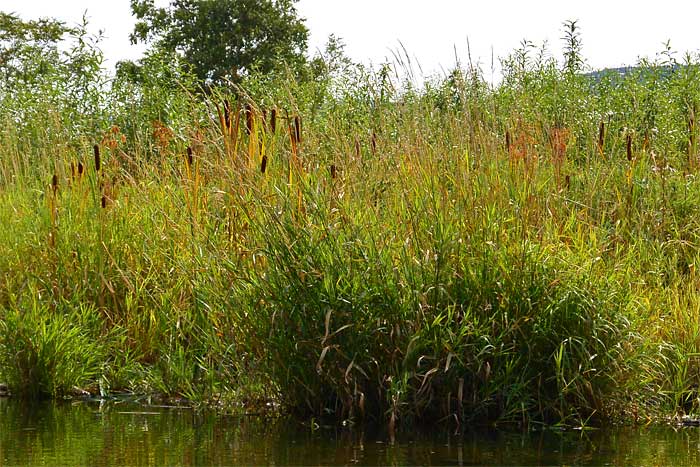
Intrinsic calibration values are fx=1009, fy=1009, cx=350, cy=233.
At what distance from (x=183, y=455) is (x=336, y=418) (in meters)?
0.97

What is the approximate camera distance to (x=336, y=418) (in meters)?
5.24

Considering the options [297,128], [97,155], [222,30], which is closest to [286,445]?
[297,128]

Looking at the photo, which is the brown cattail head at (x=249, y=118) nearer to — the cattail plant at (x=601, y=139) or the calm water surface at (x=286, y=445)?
the calm water surface at (x=286, y=445)

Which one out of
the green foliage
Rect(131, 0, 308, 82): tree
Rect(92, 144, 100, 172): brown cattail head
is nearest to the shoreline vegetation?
the green foliage

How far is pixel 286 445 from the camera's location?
475 centimetres

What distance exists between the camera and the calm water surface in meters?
4.44

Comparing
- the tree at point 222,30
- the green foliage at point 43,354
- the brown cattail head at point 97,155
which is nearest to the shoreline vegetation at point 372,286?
the green foliage at point 43,354

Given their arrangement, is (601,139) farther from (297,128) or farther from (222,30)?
(222,30)

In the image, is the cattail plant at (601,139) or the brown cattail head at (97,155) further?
the cattail plant at (601,139)

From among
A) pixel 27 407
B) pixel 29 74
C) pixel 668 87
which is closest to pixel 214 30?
pixel 29 74

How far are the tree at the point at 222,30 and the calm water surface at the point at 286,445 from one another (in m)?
32.8

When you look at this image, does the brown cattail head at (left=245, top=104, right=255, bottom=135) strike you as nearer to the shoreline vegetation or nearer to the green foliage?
the shoreline vegetation

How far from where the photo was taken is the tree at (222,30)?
38.1 m

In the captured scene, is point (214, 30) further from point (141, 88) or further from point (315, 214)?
point (315, 214)
